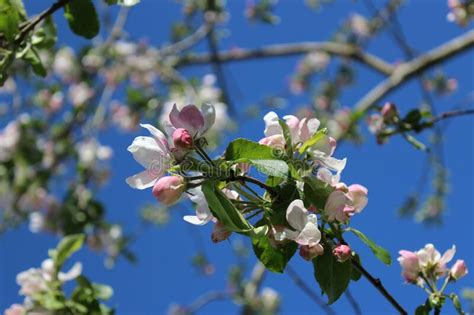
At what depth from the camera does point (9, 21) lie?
934 millimetres

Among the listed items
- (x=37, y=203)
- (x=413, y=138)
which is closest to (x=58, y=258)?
(x=413, y=138)

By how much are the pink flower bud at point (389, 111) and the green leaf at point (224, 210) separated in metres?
0.74

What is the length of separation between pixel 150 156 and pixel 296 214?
0.20m

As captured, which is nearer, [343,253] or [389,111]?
[343,253]

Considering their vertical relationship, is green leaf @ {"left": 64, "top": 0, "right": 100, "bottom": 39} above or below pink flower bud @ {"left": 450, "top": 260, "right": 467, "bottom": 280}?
above

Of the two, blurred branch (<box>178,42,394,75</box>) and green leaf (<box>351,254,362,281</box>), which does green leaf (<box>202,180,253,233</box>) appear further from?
blurred branch (<box>178,42,394,75</box>)

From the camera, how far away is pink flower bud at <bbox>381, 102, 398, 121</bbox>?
4.29ft

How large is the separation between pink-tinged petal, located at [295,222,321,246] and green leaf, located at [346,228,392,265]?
0.10m

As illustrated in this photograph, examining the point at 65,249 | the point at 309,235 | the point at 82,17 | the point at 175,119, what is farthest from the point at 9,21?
the point at 309,235

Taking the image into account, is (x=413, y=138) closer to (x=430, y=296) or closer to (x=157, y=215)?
(x=430, y=296)

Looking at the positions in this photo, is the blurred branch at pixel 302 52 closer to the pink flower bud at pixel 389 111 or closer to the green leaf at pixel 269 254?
the pink flower bud at pixel 389 111

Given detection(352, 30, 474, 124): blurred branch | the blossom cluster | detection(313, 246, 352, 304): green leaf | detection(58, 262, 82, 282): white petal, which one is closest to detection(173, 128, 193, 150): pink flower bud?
the blossom cluster

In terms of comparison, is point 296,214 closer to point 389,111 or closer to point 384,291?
point 384,291

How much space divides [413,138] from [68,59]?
8.80ft
